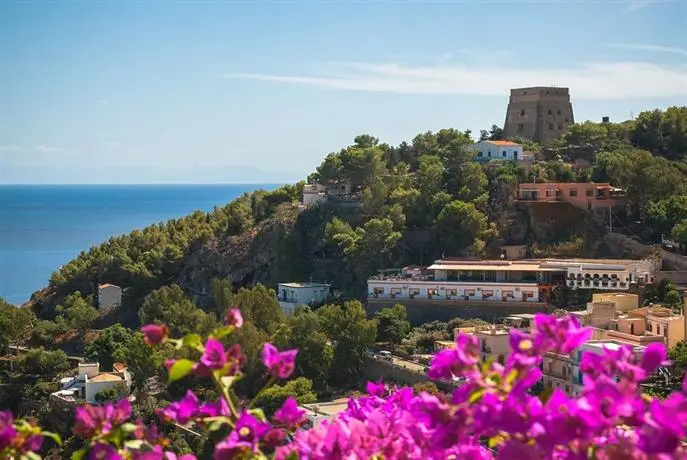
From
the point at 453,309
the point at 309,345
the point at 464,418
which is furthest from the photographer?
the point at 453,309

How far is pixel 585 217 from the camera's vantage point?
34.3 meters

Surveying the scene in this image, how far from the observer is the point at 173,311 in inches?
1224

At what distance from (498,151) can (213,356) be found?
123 ft

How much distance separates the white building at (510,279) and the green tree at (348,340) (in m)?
4.07

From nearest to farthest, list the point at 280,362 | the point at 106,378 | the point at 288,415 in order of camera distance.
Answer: the point at 280,362
the point at 288,415
the point at 106,378

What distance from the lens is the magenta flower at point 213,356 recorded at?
324 cm

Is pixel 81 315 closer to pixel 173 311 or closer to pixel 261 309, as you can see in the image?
pixel 173 311

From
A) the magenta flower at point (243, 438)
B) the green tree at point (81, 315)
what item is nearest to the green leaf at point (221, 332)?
the magenta flower at point (243, 438)

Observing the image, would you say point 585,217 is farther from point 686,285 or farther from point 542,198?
point 686,285

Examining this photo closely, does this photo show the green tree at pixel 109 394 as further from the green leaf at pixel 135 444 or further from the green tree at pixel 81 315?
the green leaf at pixel 135 444

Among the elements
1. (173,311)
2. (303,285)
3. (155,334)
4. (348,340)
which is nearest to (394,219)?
(303,285)

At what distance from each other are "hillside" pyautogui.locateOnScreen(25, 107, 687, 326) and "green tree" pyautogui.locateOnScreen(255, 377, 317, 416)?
390 inches

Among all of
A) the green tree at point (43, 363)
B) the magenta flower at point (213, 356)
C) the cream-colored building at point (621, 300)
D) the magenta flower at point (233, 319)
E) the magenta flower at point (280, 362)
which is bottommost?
the green tree at point (43, 363)

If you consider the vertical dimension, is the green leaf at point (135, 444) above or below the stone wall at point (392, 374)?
above
